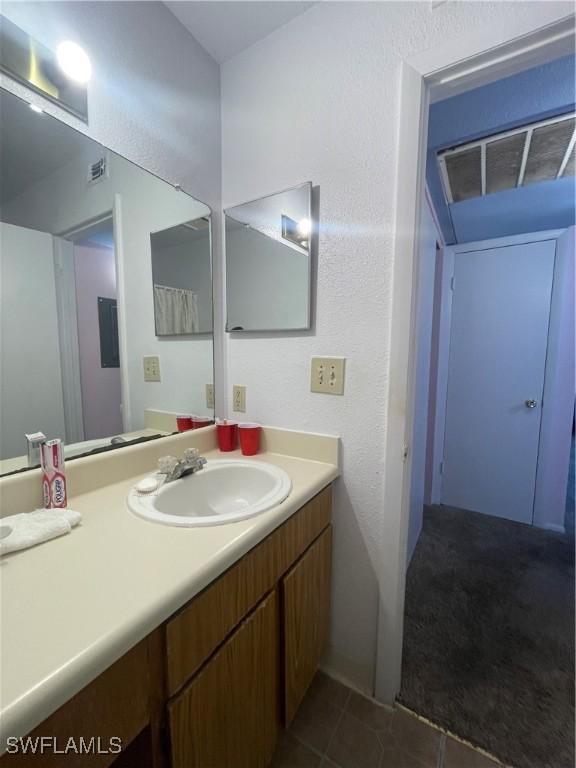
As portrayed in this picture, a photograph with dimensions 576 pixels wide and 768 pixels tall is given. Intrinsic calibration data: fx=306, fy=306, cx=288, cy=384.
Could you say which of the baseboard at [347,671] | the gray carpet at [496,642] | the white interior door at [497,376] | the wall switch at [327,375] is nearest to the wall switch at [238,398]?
the wall switch at [327,375]

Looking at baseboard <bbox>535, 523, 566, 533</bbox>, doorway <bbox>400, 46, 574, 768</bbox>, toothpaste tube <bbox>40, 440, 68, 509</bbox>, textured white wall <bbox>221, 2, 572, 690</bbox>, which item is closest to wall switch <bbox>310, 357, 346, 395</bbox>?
textured white wall <bbox>221, 2, 572, 690</bbox>

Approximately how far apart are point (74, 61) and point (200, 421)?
1104 mm

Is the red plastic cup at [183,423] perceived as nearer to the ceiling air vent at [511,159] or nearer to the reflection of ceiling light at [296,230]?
the reflection of ceiling light at [296,230]

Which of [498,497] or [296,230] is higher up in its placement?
[296,230]

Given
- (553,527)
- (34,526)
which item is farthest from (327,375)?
(553,527)

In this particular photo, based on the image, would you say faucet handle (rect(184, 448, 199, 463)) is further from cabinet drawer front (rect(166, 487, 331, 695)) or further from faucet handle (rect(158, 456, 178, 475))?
cabinet drawer front (rect(166, 487, 331, 695))

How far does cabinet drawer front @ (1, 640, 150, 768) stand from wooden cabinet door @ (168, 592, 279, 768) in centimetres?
9

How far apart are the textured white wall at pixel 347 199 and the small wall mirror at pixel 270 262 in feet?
0.18

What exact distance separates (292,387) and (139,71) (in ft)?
3.71

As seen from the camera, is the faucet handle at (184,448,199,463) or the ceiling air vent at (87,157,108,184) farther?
the faucet handle at (184,448,199,463)

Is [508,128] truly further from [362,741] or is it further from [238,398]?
[362,741]

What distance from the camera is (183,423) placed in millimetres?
1171

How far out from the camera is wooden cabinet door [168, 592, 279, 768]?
1.88 feet

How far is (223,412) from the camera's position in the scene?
4.42ft
